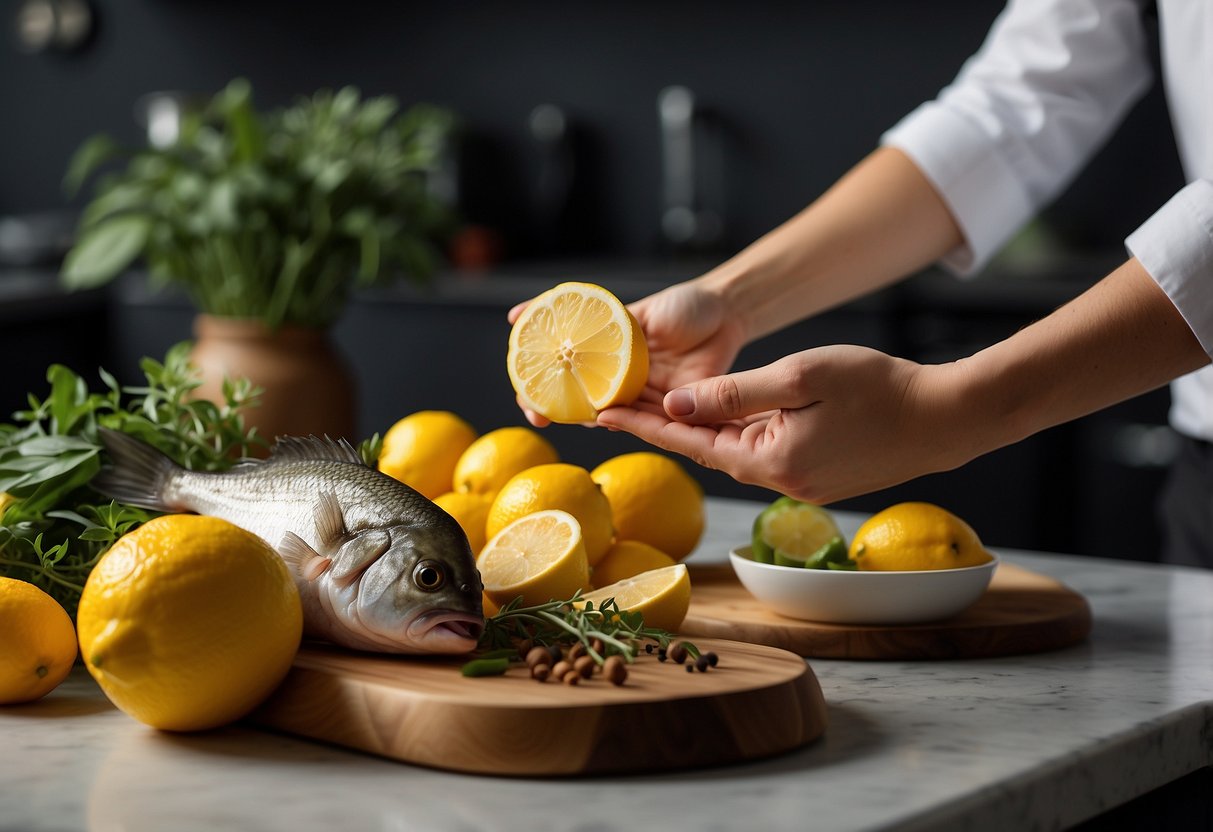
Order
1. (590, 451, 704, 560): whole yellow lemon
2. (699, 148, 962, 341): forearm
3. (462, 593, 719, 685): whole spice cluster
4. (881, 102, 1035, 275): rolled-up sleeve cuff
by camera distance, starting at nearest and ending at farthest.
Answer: (462, 593, 719, 685): whole spice cluster < (590, 451, 704, 560): whole yellow lemon < (699, 148, 962, 341): forearm < (881, 102, 1035, 275): rolled-up sleeve cuff

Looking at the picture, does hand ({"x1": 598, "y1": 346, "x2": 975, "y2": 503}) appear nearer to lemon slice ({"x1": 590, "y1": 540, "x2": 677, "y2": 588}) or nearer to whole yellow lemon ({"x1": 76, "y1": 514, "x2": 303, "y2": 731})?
lemon slice ({"x1": 590, "y1": 540, "x2": 677, "y2": 588})

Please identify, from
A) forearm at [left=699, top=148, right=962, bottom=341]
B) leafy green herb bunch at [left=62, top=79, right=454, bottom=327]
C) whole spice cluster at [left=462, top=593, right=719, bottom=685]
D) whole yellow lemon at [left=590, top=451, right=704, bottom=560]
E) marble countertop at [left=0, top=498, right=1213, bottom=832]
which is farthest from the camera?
leafy green herb bunch at [left=62, top=79, right=454, bottom=327]

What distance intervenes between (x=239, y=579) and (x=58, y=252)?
4233 mm

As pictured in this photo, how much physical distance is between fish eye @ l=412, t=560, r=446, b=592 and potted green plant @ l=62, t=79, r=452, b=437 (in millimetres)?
915

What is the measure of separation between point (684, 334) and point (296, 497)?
1.78 ft

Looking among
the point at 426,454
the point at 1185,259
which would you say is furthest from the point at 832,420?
the point at 426,454

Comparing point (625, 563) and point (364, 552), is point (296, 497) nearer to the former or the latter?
point (364, 552)

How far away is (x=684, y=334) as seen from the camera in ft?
4.73

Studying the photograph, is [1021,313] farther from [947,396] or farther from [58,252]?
[58,252]

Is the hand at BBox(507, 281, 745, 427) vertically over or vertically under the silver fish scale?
over

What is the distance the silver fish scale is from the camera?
97 cm

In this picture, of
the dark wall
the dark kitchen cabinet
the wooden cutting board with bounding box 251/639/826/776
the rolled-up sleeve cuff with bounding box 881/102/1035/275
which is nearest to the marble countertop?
the wooden cutting board with bounding box 251/639/826/776

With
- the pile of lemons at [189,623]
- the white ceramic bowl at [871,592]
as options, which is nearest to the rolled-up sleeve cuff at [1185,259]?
the white ceramic bowl at [871,592]

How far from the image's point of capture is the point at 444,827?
0.74m
